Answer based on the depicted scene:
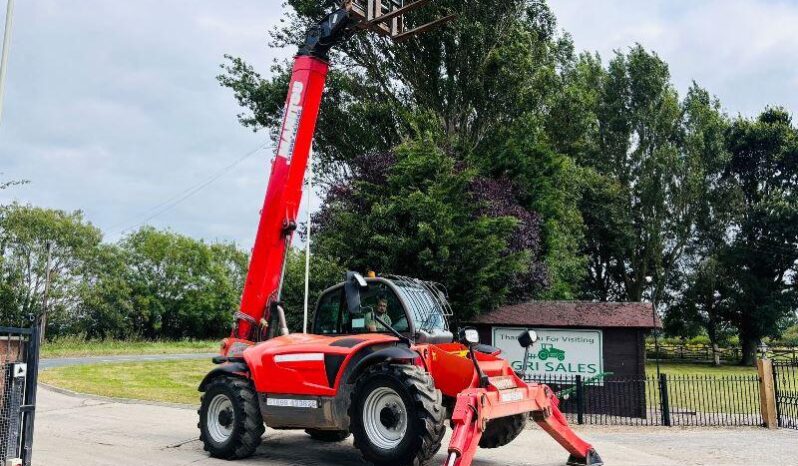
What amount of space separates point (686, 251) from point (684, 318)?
5.27 metres

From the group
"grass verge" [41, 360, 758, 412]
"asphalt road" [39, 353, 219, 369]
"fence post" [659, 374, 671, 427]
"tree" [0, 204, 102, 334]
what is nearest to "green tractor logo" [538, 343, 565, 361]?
"grass verge" [41, 360, 758, 412]

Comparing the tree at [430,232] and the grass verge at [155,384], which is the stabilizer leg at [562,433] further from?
the tree at [430,232]

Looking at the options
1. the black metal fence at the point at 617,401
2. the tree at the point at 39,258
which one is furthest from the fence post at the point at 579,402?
the tree at the point at 39,258

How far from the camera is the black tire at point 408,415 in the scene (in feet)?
24.2

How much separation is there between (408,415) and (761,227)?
40.4 metres

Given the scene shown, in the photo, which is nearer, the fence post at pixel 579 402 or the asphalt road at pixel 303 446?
the asphalt road at pixel 303 446

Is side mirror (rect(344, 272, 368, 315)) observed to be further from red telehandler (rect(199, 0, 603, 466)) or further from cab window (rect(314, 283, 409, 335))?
cab window (rect(314, 283, 409, 335))

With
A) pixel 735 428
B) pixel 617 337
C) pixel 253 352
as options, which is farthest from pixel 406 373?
pixel 617 337

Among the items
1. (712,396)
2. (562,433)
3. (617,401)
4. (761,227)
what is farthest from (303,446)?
(761,227)

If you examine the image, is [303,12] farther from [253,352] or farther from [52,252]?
[52,252]

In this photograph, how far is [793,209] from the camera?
3947cm

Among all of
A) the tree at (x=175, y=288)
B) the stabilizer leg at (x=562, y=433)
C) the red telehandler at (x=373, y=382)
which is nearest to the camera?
the red telehandler at (x=373, y=382)

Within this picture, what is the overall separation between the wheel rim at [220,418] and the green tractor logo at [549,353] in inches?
401

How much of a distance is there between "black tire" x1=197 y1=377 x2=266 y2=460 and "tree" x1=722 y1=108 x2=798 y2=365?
3859 cm
